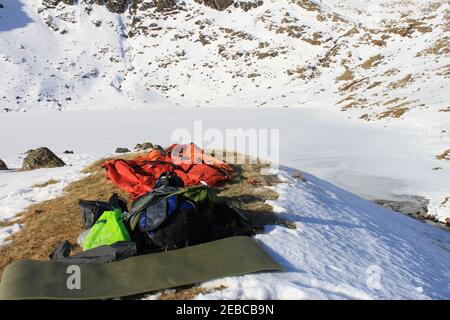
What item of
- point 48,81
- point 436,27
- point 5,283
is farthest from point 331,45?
point 5,283

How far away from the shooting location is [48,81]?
57594 millimetres

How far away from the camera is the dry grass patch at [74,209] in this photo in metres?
5.56

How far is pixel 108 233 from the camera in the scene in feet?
15.9

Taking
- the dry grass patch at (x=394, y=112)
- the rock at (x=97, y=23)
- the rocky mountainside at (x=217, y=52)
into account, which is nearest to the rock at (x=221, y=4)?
the rocky mountainside at (x=217, y=52)

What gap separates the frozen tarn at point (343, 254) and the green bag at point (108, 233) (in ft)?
4.70

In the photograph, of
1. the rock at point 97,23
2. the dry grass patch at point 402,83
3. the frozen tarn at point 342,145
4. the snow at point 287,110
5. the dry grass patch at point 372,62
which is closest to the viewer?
A: the snow at point 287,110

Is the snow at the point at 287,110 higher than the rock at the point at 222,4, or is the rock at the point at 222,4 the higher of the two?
the rock at the point at 222,4

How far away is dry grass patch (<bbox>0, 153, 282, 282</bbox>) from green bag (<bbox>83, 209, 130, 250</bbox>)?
18.5 inches

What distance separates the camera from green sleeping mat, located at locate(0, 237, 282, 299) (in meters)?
3.77

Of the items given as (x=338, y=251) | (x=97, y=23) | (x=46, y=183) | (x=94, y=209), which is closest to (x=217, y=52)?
(x=97, y=23)

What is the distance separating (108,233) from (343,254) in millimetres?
3042

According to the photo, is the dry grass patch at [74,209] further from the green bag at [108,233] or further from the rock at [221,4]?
the rock at [221,4]

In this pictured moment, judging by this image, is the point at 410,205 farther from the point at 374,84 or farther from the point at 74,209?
the point at 374,84
